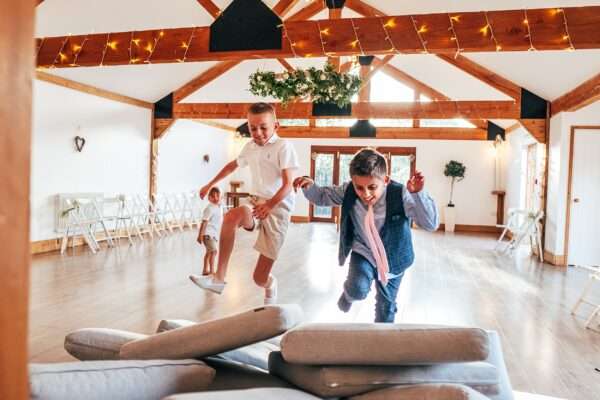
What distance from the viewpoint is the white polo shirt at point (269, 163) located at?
3014 mm

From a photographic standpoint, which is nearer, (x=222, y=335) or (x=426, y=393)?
(x=426, y=393)

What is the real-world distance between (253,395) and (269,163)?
6.83ft

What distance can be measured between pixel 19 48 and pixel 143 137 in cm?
970

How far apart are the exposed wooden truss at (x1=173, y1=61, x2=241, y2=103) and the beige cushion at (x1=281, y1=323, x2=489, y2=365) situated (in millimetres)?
9142

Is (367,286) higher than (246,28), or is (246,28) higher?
(246,28)

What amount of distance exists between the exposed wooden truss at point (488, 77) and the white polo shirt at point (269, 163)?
6187mm

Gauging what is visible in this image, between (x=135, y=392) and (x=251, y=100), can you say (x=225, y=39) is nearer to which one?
(x=135, y=392)

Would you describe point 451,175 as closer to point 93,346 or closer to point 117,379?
point 93,346

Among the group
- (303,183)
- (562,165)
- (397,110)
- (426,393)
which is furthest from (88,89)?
(426,393)

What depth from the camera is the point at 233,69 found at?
1002 cm

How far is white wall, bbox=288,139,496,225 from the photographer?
12438 millimetres

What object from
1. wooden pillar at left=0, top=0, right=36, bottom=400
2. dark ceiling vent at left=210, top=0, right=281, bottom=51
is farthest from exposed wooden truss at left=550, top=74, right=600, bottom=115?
wooden pillar at left=0, top=0, right=36, bottom=400

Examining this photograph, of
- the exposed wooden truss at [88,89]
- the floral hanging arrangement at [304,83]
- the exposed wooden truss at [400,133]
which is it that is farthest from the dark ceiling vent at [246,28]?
the exposed wooden truss at [400,133]

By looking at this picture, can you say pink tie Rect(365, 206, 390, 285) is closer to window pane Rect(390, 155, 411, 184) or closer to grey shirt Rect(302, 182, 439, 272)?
grey shirt Rect(302, 182, 439, 272)
